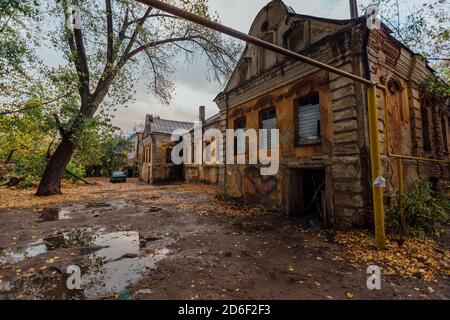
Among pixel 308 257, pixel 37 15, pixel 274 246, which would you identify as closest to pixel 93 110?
pixel 37 15

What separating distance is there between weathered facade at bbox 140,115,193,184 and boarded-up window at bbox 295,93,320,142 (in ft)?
64.5

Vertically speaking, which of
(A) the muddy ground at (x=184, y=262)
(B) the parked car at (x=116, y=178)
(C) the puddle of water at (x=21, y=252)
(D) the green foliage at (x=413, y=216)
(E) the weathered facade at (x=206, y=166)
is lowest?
(A) the muddy ground at (x=184, y=262)

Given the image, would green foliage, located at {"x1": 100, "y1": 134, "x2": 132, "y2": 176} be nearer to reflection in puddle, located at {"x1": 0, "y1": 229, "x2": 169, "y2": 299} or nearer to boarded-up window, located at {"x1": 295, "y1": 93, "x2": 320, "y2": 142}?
reflection in puddle, located at {"x1": 0, "y1": 229, "x2": 169, "y2": 299}

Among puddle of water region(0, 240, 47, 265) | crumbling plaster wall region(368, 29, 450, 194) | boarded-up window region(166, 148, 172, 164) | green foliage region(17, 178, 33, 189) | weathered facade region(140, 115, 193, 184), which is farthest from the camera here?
boarded-up window region(166, 148, 172, 164)

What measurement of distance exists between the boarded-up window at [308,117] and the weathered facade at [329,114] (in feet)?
0.11

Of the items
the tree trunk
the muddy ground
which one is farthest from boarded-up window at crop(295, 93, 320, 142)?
the tree trunk

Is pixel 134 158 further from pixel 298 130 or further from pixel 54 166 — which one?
pixel 298 130

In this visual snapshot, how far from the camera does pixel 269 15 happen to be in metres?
8.86

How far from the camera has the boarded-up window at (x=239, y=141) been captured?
403 inches

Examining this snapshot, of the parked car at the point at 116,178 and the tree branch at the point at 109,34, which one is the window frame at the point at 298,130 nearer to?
the tree branch at the point at 109,34

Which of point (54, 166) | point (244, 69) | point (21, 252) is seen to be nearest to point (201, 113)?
point (244, 69)

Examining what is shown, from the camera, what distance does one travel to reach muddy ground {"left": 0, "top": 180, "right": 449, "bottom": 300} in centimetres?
319

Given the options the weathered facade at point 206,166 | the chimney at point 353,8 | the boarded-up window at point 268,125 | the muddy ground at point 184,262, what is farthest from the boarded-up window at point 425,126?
the weathered facade at point 206,166

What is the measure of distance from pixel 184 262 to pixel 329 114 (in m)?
5.84
